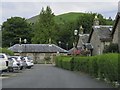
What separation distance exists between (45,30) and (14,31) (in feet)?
45.0

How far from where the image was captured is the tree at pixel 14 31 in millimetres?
124250

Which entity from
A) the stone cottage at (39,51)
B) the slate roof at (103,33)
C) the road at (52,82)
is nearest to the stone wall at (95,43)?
the slate roof at (103,33)

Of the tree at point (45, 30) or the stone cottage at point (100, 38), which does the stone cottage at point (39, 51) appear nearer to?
the tree at point (45, 30)

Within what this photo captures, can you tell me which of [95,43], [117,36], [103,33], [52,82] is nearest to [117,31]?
[117,36]

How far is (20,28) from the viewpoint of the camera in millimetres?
126812

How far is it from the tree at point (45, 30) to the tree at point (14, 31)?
6882 millimetres

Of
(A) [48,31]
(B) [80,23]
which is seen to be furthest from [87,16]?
(A) [48,31]

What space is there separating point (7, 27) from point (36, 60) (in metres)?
23.3

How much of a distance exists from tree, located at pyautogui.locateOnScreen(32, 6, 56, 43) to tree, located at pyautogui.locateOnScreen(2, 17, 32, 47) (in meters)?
6.88

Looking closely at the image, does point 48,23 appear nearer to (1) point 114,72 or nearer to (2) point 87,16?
(2) point 87,16

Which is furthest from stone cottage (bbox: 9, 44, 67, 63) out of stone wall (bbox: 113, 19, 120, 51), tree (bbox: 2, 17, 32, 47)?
stone wall (bbox: 113, 19, 120, 51)

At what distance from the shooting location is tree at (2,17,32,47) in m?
124

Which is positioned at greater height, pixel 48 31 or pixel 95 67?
pixel 48 31

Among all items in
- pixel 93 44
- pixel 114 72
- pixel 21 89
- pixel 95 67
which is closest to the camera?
pixel 21 89
